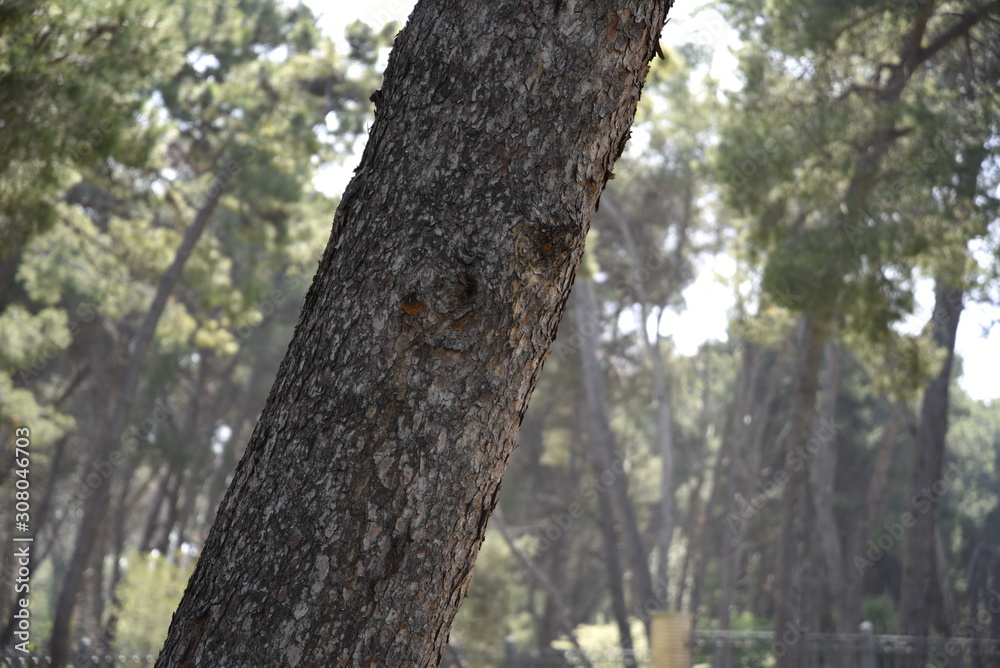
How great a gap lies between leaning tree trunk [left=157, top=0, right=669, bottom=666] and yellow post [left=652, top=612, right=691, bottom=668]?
7564mm

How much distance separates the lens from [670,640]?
27.4 feet

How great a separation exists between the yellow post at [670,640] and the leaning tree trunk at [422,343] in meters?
7.56

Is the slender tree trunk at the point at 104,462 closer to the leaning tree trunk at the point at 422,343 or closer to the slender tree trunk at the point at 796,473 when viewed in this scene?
the slender tree trunk at the point at 796,473

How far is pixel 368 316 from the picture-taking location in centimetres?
140

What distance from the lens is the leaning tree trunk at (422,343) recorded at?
1312 millimetres

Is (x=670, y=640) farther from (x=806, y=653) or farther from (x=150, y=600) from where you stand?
(x=150, y=600)

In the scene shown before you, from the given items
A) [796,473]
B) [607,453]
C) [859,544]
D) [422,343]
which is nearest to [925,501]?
[796,473]

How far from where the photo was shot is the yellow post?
8336mm

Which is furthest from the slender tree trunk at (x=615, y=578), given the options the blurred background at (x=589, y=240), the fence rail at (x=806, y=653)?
the fence rail at (x=806, y=653)

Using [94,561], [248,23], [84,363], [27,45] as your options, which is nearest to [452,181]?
[27,45]

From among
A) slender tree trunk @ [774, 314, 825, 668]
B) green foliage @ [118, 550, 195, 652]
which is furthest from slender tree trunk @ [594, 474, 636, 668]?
green foliage @ [118, 550, 195, 652]

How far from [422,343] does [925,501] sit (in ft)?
38.5

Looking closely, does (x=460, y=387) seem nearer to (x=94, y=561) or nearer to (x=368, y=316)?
(x=368, y=316)

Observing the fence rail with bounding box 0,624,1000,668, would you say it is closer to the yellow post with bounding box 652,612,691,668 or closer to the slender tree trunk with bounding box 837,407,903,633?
the yellow post with bounding box 652,612,691,668
